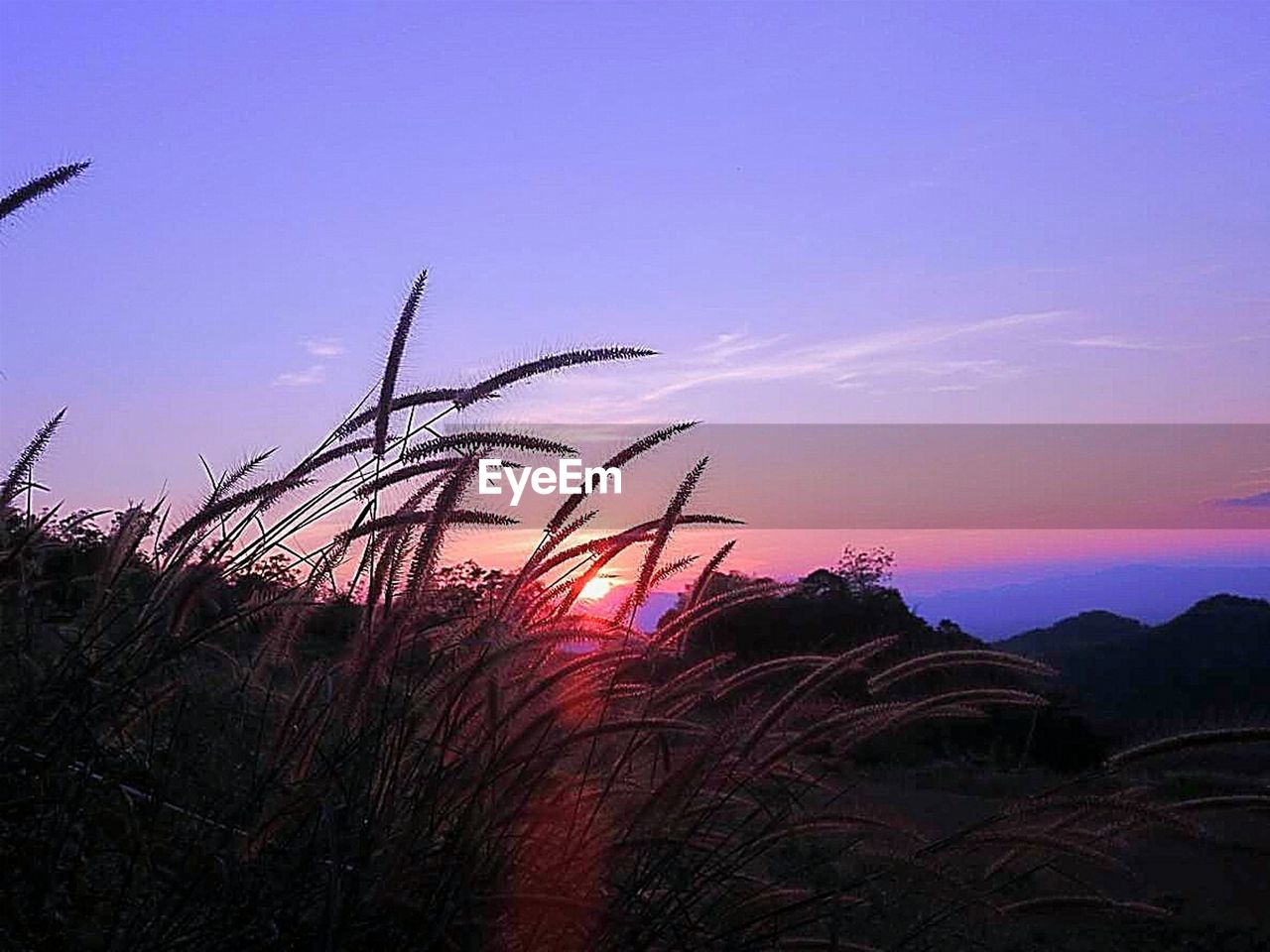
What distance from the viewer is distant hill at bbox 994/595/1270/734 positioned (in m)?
17.5

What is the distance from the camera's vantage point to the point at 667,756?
263 centimetres

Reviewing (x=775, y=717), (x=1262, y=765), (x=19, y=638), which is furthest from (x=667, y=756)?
(x=1262, y=765)

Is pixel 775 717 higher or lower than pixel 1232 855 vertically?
higher

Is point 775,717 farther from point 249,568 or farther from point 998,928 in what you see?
point 998,928

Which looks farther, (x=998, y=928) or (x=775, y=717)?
(x=998, y=928)

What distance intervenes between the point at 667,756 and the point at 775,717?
23cm

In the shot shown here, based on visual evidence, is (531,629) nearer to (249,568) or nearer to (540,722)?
(540,722)

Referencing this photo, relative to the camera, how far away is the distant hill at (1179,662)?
1755 centimetres

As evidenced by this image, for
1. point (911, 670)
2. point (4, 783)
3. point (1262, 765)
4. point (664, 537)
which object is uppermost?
point (664, 537)

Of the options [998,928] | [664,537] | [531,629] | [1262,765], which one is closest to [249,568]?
[531,629]

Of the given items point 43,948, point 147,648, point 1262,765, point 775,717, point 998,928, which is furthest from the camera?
point 1262,765

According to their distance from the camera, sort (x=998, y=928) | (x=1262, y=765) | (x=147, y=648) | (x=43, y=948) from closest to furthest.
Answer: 1. (x=43, y=948)
2. (x=147, y=648)
3. (x=998, y=928)
4. (x=1262, y=765)

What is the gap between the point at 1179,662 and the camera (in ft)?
65.2

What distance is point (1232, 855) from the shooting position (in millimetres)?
8422
